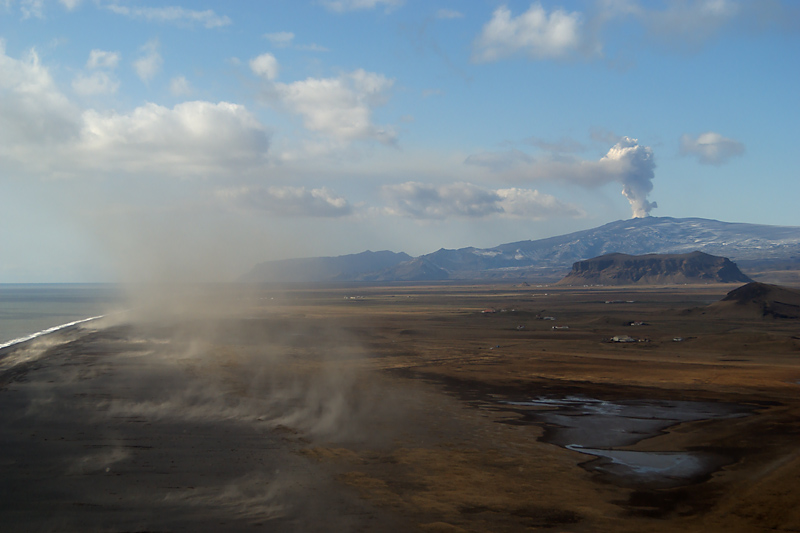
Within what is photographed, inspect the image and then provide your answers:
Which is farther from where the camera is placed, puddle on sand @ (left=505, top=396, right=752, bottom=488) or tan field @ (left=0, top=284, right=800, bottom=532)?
puddle on sand @ (left=505, top=396, right=752, bottom=488)

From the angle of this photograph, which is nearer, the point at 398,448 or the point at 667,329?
the point at 398,448

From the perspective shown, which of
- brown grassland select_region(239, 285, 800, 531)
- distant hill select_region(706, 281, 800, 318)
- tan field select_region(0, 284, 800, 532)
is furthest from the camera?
distant hill select_region(706, 281, 800, 318)

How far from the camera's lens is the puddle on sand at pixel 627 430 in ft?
66.6

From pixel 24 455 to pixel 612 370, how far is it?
38.5 meters

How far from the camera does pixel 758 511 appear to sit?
53.9 feet

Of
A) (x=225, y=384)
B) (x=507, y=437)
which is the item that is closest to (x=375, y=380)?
(x=225, y=384)

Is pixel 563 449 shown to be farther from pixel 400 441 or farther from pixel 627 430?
pixel 400 441

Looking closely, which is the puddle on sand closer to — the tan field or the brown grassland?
the tan field

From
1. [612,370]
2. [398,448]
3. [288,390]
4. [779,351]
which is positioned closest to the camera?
[398,448]

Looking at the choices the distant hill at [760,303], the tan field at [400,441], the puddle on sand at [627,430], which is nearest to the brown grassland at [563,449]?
the tan field at [400,441]

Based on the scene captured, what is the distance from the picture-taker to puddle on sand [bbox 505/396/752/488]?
20.3 meters

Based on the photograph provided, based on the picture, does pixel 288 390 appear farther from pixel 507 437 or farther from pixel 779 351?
pixel 779 351

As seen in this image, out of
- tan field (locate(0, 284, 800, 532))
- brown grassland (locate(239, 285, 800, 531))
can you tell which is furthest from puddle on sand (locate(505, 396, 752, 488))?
brown grassland (locate(239, 285, 800, 531))

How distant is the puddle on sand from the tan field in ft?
0.50
